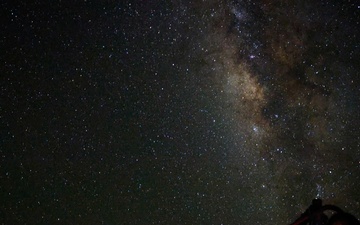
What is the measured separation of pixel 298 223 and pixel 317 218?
0.49 ft

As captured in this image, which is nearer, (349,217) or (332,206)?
(349,217)

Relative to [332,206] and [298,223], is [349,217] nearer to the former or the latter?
[332,206]

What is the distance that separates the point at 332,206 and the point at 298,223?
0.89 feet

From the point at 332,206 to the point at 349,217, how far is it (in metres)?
0.18

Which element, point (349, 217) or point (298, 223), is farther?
point (298, 223)

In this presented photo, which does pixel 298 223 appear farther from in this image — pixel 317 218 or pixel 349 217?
pixel 349 217

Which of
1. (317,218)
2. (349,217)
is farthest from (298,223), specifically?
(349,217)

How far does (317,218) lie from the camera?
2648 mm

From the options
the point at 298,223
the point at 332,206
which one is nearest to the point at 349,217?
the point at 332,206

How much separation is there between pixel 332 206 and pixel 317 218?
138 mm

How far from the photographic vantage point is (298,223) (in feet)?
8.96

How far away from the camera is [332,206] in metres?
2.66

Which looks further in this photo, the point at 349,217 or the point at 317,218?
the point at 317,218
